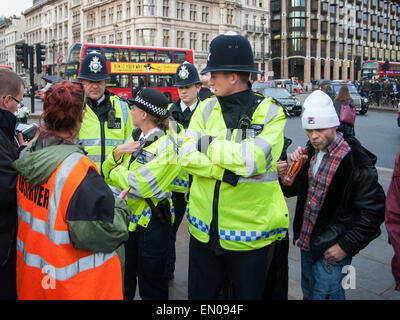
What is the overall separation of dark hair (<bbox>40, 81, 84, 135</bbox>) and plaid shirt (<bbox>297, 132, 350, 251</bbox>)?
1582 mm

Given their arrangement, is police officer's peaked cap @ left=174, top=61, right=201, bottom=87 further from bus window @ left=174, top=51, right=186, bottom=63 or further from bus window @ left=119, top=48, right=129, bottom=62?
bus window @ left=174, top=51, right=186, bottom=63

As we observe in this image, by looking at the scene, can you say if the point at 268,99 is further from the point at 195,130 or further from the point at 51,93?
the point at 51,93

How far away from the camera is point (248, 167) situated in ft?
6.74

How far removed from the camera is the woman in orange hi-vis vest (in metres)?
1.76

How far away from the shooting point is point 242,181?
2.14m

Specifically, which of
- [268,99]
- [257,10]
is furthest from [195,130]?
[257,10]

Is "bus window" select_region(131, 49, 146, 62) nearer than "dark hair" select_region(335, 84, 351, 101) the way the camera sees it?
No

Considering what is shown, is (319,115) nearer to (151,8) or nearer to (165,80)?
(165,80)

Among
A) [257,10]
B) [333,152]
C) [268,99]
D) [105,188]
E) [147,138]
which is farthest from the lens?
[257,10]

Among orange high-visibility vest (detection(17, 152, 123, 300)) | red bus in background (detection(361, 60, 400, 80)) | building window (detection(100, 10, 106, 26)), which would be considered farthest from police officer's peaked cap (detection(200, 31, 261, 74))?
building window (detection(100, 10, 106, 26))

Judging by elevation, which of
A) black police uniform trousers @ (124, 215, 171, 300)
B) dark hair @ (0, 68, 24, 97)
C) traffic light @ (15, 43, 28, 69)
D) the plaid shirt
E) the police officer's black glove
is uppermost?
traffic light @ (15, 43, 28, 69)

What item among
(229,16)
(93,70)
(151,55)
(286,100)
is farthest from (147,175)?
(229,16)

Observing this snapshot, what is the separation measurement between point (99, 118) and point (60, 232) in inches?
77.7
